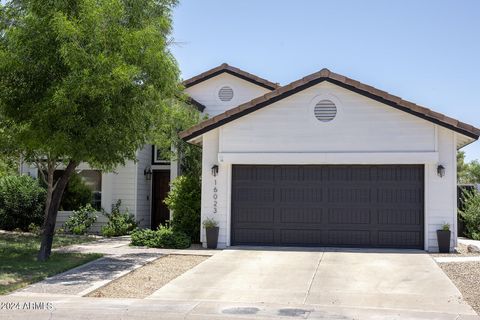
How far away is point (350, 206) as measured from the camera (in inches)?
602

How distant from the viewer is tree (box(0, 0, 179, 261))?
1167cm

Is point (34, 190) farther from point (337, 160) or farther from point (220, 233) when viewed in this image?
point (337, 160)

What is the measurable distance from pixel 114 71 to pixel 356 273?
6.19 m

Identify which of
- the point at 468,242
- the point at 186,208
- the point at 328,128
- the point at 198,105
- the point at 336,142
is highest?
the point at 198,105

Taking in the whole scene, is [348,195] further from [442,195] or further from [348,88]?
[348,88]

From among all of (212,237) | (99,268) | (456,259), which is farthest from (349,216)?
(99,268)

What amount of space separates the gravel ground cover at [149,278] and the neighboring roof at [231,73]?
32.0ft

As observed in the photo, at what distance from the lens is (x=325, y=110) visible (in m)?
15.5

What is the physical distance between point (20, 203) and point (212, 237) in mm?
8085

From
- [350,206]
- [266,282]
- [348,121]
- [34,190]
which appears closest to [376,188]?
[350,206]

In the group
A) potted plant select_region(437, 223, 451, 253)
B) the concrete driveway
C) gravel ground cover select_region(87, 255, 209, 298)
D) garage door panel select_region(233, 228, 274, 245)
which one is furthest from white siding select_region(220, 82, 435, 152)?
gravel ground cover select_region(87, 255, 209, 298)

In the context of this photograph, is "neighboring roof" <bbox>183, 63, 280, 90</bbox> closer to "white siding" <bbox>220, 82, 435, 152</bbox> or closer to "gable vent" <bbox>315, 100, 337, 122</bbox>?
"white siding" <bbox>220, 82, 435, 152</bbox>

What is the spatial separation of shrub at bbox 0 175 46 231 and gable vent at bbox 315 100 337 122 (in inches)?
402

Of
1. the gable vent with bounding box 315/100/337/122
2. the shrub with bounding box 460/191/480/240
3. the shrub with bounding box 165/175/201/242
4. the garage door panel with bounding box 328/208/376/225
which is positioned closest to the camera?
the garage door panel with bounding box 328/208/376/225
